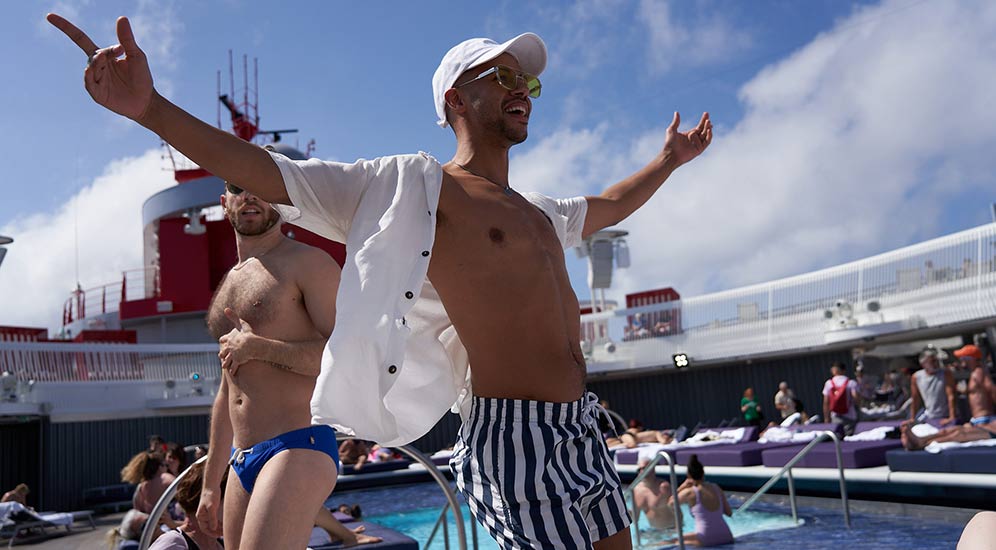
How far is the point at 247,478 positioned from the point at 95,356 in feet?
60.2

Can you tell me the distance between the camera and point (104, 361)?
18750mm

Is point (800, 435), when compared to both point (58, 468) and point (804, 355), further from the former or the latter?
point (58, 468)

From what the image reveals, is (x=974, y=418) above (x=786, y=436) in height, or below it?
above

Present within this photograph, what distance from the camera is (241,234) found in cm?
273

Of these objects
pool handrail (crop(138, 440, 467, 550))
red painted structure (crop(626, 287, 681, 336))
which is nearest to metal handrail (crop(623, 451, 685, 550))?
pool handrail (crop(138, 440, 467, 550))

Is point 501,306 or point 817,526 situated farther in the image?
point 817,526

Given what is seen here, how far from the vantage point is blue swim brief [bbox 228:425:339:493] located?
7.71 feet

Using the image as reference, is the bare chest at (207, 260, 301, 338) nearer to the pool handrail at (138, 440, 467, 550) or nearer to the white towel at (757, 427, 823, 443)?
the pool handrail at (138, 440, 467, 550)

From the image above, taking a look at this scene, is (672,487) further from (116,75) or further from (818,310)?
(818,310)

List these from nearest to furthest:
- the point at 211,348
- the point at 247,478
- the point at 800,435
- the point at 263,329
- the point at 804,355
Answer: the point at 247,478 → the point at 263,329 → the point at 800,435 → the point at 804,355 → the point at 211,348

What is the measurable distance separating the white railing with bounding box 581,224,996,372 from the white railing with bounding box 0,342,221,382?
10.1 meters

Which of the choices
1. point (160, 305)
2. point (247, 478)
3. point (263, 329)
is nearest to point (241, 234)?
point (263, 329)

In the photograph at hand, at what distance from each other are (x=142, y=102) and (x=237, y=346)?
109cm

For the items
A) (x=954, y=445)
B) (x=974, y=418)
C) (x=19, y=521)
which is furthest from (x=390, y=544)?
(x=19, y=521)
